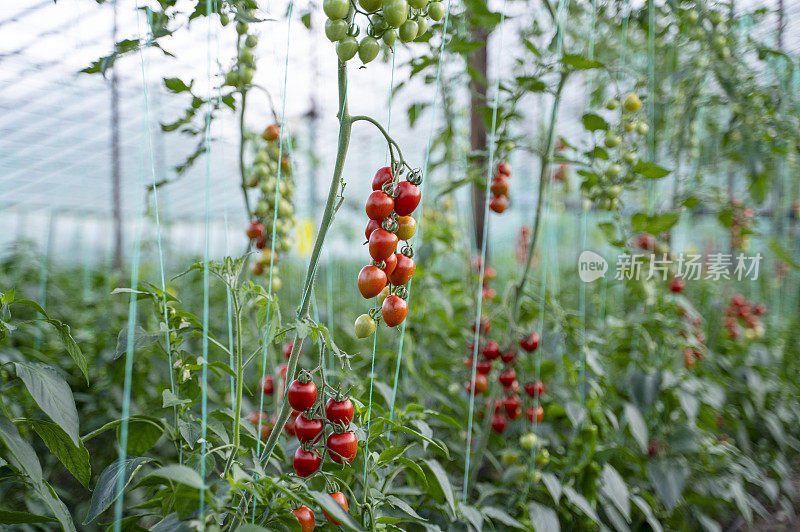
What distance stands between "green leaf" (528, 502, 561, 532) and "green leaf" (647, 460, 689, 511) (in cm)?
38

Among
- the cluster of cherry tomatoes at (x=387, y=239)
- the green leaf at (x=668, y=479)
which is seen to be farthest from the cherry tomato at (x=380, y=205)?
the green leaf at (x=668, y=479)

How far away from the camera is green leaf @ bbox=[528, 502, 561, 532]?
40.6 inches

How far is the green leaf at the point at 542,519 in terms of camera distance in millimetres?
1032

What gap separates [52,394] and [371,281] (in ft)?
1.25

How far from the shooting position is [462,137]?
2168 millimetres

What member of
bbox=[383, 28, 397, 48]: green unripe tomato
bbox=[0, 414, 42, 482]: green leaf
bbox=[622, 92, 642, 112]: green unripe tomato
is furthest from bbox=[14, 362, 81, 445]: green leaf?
bbox=[622, 92, 642, 112]: green unripe tomato

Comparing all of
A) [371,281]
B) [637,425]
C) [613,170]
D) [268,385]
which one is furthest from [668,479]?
[371,281]

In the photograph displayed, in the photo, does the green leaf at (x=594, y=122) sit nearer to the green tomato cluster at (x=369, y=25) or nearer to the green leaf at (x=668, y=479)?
the green tomato cluster at (x=369, y=25)

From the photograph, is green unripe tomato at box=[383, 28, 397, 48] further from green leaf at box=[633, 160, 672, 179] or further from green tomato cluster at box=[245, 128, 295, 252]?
green leaf at box=[633, 160, 672, 179]

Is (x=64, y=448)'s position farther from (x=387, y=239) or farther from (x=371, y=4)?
(x=371, y=4)

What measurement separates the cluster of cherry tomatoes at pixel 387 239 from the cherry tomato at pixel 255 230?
0.42 m

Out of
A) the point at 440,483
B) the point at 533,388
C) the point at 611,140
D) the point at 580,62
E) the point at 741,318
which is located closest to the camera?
the point at 440,483

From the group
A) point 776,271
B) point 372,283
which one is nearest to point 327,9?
point 372,283

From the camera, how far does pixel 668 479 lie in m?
1.33
